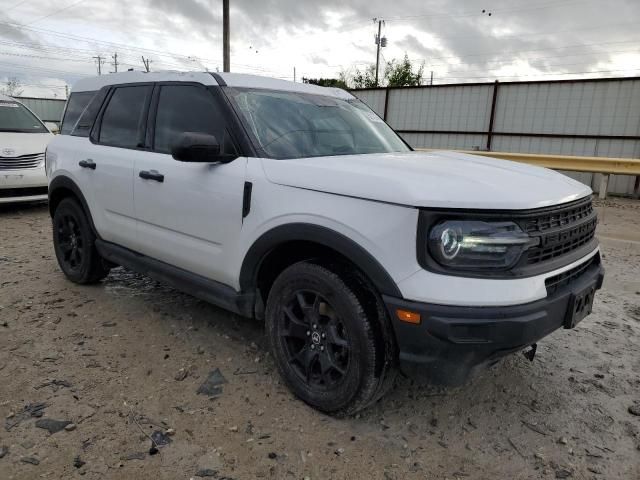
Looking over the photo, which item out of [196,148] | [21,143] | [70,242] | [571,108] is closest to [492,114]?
[571,108]

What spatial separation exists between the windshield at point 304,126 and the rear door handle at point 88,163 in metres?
1.54

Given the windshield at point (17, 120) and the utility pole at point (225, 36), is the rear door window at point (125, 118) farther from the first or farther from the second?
the utility pole at point (225, 36)

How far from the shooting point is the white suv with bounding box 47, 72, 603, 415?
212cm

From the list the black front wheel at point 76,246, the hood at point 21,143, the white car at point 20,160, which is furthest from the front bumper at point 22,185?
the black front wheel at point 76,246

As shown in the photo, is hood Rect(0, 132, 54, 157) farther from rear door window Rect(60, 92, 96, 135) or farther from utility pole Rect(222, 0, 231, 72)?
utility pole Rect(222, 0, 231, 72)

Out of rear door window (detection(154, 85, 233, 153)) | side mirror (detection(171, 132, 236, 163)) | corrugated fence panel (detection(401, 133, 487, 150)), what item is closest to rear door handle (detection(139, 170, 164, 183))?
rear door window (detection(154, 85, 233, 153))

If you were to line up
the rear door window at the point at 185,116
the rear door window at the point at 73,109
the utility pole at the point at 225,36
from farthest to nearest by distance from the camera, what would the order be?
the utility pole at the point at 225,36, the rear door window at the point at 73,109, the rear door window at the point at 185,116

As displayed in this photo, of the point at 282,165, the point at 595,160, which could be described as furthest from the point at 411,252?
the point at 595,160

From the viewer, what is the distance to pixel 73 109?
179 inches

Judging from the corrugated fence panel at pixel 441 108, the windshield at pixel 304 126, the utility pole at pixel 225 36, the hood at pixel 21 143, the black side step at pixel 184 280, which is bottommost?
the black side step at pixel 184 280

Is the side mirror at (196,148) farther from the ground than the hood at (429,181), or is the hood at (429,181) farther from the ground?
the side mirror at (196,148)

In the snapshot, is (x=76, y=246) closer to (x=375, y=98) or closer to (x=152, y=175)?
(x=152, y=175)

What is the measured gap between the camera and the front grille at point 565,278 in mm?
2278

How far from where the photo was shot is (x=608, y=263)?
5.55m
